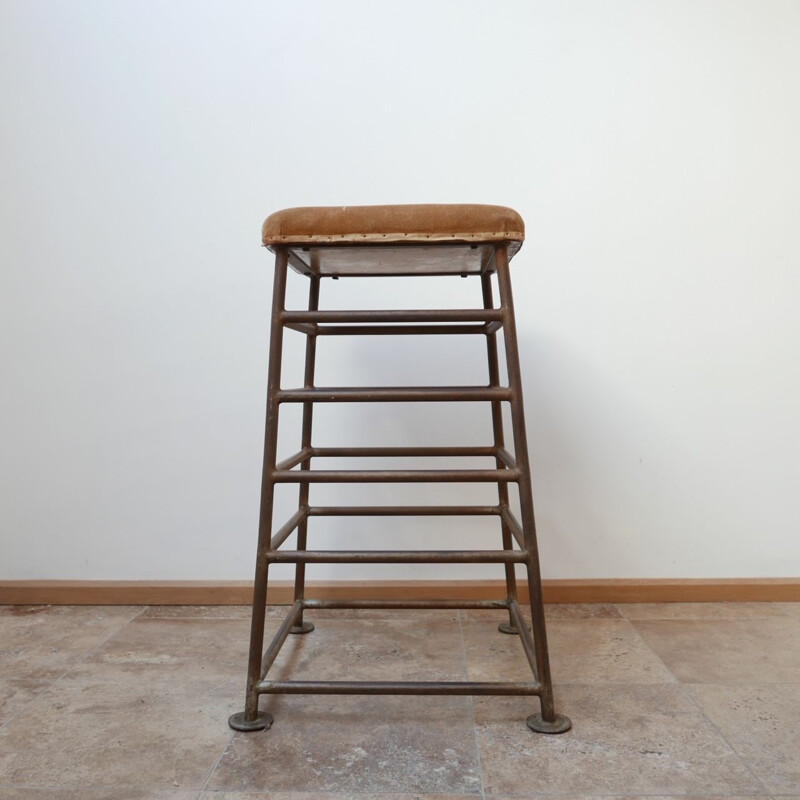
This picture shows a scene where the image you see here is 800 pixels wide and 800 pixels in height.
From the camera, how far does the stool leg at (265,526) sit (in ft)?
3.76

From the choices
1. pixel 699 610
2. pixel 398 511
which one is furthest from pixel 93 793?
pixel 699 610

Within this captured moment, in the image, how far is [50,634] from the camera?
1560mm

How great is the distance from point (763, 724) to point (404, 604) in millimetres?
640

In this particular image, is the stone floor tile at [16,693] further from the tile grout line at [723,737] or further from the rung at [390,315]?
the tile grout line at [723,737]

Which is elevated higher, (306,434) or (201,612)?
(306,434)

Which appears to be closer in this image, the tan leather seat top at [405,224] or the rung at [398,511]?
the tan leather seat top at [405,224]

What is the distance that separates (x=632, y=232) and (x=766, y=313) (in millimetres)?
377

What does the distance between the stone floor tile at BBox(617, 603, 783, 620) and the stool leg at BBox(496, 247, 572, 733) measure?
1.87 feet

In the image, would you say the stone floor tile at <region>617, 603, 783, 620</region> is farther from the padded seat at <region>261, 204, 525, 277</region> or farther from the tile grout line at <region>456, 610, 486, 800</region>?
the padded seat at <region>261, 204, 525, 277</region>

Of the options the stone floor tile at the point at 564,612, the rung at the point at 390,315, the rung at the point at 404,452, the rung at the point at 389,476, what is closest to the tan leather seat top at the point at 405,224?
the rung at the point at 390,315

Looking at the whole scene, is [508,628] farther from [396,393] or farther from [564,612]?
[396,393]

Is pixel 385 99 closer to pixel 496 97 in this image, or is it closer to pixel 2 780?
pixel 496 97

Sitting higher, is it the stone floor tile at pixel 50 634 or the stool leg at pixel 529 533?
the stool leg at pixel 529 533

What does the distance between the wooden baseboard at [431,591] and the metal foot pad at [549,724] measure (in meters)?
0.56
